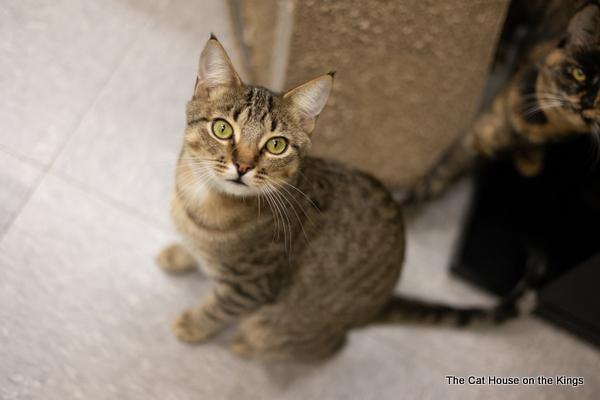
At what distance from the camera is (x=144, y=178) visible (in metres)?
1.68

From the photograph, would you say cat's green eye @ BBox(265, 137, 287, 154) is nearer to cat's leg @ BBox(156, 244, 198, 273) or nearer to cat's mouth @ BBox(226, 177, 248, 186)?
cat's mouth @ BBox(226, 177, 248, 186)

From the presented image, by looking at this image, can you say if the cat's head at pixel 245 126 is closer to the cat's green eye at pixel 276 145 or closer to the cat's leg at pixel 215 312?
the cat's green eye at pixel 276 145

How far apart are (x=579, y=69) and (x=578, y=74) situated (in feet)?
0.04

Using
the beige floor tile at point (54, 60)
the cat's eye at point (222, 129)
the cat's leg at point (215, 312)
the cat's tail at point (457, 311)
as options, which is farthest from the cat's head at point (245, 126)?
the cat's tail at point (457, 311)

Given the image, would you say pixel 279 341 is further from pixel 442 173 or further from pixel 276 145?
pixel 442 173

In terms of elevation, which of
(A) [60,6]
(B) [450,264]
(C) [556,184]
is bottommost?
(B) [450,264]

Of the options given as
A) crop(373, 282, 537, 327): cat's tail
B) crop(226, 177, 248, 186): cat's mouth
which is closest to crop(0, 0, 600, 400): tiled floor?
crop(373, 282, 537, 327): cat's tail

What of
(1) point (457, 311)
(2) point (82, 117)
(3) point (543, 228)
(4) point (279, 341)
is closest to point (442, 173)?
(3) point (543, 228)

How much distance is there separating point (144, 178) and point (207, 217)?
0.55 metres

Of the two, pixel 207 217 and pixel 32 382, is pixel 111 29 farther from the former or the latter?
pixel 32 382

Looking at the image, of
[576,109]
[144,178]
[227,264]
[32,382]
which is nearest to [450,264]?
[576,109]

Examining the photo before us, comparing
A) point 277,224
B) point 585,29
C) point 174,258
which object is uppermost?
point 585,29

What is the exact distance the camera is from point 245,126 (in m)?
1.04

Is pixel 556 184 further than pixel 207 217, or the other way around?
pixel 556 184
